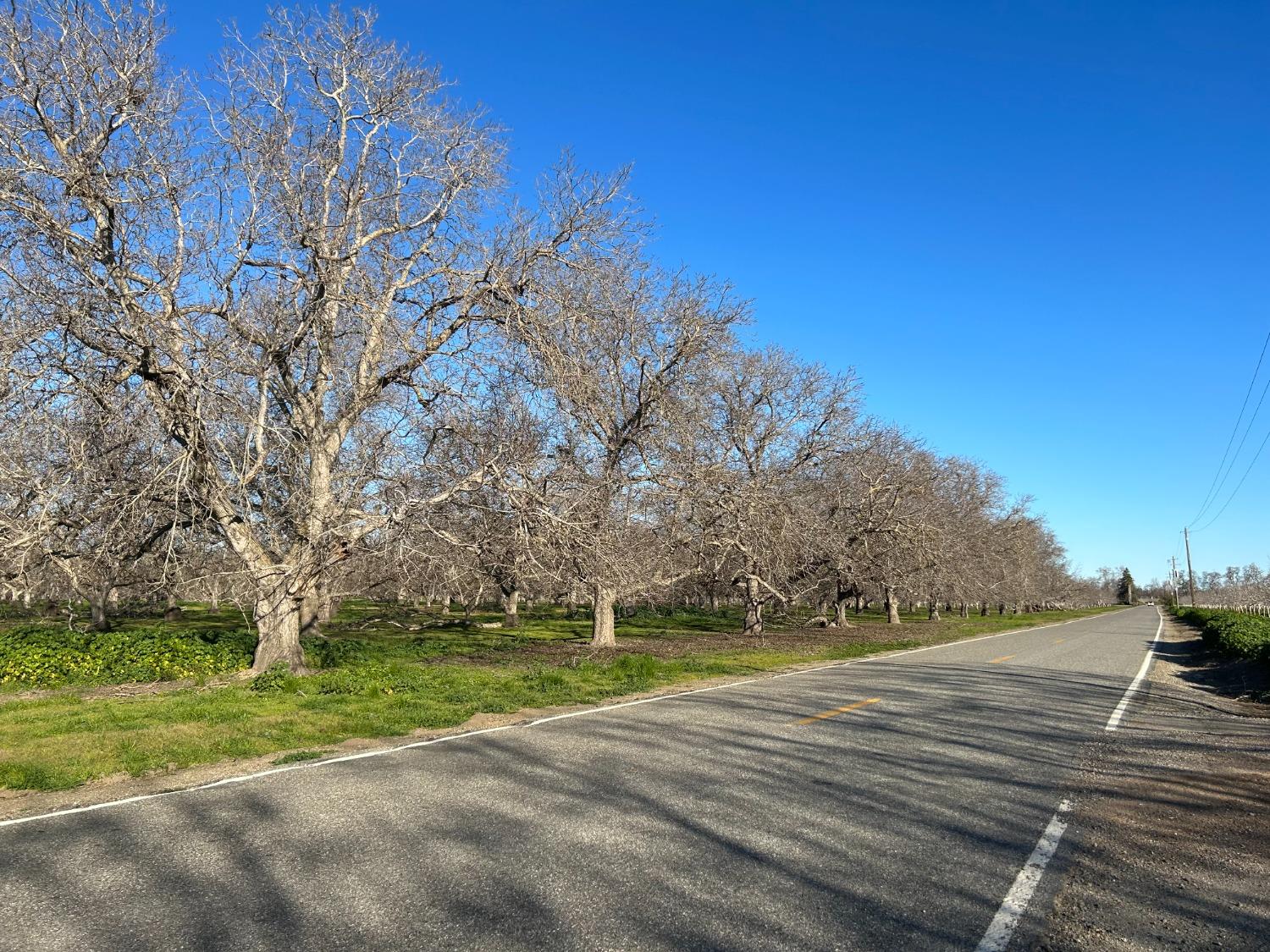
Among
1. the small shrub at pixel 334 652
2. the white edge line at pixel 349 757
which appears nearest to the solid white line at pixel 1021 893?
the white edge line at pixel 349 757

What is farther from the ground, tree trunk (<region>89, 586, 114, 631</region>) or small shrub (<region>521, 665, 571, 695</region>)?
tree trunk (<region>89, 586, 114, 631</region>)

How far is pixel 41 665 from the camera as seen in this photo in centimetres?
1492

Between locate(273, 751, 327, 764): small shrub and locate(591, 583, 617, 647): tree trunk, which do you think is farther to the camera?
locate(591, 583, 617, 647): tree trunk

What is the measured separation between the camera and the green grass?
8.44 m

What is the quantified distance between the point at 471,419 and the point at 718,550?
1076 cm

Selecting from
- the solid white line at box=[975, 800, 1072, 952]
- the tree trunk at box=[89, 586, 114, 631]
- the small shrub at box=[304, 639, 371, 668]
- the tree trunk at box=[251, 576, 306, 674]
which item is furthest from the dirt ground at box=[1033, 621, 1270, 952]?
the tree trunk at box=[89, 586, 114, 631]

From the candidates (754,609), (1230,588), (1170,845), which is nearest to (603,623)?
(754,609)

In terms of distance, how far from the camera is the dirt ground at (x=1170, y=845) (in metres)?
4.27

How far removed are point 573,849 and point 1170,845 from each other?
4.19 metres

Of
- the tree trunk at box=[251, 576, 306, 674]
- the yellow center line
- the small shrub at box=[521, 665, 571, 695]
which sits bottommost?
the yellow center line

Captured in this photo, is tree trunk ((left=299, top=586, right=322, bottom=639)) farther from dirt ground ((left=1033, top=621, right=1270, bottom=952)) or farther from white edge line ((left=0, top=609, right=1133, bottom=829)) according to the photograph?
dirt ground ((left=1033, top=621, right=1270, bottom=952))

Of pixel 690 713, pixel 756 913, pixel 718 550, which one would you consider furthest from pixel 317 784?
pixel 718 550

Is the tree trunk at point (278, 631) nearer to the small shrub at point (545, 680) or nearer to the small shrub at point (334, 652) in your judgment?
the small shrub at point (334, 652)

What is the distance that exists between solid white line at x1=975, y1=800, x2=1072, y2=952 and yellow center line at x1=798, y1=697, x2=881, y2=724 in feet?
15.1
